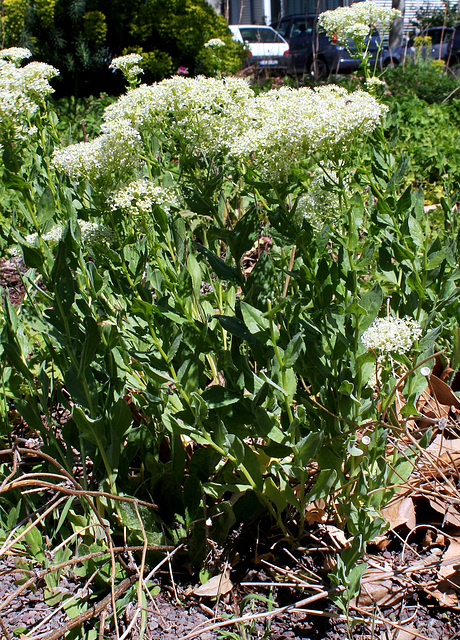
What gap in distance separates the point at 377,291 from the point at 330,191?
1.02ft

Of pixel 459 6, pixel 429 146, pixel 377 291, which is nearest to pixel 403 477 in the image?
pixel 377 291

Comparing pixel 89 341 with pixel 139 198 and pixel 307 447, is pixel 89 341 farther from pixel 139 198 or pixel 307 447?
pixel 307 447

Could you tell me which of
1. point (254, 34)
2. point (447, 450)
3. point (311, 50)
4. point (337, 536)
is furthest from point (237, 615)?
point (254, 34)

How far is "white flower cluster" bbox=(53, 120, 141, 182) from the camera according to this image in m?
1.54

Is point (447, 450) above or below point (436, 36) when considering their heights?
below

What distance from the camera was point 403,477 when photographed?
1.43m

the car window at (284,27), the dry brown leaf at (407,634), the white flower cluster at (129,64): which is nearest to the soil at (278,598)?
the dry brown leaf at (407,634)

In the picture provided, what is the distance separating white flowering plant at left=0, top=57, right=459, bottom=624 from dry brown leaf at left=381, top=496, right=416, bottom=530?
10cm

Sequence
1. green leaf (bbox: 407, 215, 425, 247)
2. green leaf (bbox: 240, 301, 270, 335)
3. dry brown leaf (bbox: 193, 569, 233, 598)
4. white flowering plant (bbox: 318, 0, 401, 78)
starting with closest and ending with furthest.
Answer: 1. green leaf (bbox: 240, 301, 270, 335)
2. dry brown leaf (bbox: 193, 569, 233, 598)
3. green leaf (bbox: 407, 215, 425, 247)
4. white flowering plant (bbox: 318, 0, 401, 78)

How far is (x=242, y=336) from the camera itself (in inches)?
52.7

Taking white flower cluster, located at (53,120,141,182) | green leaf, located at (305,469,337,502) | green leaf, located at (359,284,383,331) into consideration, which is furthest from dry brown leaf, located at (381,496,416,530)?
white flower cluster, located at (53,120,141,182)

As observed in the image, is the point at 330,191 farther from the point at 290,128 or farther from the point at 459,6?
the point at 459,6

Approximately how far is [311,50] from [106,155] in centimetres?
1380

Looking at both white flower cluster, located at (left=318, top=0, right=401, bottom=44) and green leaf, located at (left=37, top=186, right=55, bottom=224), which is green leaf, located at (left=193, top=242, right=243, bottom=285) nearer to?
green leaf, located at (left=37, top=186, right=55, bottom=224)
